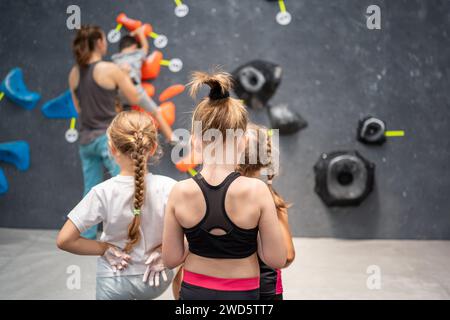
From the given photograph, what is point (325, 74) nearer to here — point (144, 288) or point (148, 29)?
point (148, 29)

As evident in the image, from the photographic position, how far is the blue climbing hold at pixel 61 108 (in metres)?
4.20

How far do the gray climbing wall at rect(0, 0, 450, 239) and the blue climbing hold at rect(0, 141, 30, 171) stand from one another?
194mm

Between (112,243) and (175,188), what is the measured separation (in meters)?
0.41

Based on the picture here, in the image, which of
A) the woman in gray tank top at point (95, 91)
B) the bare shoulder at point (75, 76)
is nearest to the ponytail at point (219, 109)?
the woman in gray tank top at point (95, 91)

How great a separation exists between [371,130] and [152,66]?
5.36 ft

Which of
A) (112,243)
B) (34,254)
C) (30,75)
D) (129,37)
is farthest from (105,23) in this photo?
(112,243)

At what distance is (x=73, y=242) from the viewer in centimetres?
182

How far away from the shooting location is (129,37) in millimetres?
4082

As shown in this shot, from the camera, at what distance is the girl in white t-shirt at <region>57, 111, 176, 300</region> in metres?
1.82

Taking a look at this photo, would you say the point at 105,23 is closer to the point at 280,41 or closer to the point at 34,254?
the point at 280,41

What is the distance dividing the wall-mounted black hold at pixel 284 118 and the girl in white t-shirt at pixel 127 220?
230 centimetres

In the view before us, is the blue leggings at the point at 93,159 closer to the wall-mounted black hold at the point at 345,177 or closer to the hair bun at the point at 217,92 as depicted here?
the wall-mounted black hold at the point at 345,177

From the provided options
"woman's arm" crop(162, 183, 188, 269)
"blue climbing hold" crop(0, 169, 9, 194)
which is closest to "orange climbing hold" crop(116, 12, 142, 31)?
"blue climbing hold" crop(0, 169, 9, 194)

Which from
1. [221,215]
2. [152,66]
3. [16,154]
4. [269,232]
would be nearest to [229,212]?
[221,215]
